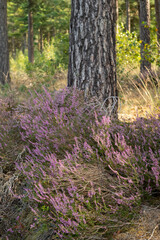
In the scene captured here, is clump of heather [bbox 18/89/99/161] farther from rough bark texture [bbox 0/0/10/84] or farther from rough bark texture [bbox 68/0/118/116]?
rough bark texture [bbox 0/0/10/84]

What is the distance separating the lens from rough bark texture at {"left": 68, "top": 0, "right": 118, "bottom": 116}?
3.50 m

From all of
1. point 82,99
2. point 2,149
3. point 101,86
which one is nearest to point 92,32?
point 101,86

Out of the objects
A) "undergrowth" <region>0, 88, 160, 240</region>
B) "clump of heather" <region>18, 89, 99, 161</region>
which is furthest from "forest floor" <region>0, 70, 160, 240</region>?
"clump of heather" <region>18, 89, 99, 161</region>

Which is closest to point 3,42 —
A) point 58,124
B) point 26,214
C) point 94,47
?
point 94,47

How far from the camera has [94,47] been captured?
11.6 ft

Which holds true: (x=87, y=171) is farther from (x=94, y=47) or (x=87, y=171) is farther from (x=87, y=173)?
(x=94, y=47)

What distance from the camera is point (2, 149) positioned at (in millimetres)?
3012

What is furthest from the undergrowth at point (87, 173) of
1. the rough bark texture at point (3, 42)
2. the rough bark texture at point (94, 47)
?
the rough bark texture at point (3, 42)

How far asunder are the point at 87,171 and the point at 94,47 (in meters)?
2.11

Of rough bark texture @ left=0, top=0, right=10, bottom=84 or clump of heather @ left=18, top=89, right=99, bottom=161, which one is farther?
rough bark texture @ left=0, top=0, right=10, bottom=84

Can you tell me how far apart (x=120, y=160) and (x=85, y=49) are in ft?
7.25

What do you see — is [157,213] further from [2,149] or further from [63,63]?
[63,63]

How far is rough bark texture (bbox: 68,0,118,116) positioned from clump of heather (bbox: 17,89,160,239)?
1.62ft

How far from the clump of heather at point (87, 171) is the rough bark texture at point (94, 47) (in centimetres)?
49
